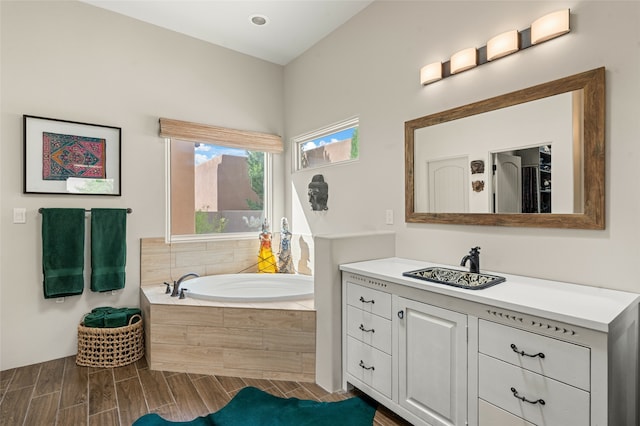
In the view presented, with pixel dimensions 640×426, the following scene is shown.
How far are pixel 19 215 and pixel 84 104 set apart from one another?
1027mm

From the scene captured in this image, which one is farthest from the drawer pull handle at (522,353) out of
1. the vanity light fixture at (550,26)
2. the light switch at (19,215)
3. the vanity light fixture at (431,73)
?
the light switch at (19,215)

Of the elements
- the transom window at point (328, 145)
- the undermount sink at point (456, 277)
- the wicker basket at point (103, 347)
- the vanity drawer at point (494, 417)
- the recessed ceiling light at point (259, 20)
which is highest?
the recessed ceiling light at point (259, 20)

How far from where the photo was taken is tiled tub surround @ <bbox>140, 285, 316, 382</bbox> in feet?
7.93

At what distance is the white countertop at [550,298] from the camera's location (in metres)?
1.22

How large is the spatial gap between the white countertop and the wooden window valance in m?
2.33

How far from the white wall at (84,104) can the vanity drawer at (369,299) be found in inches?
81.2

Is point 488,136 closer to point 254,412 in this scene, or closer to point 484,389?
point 484,389

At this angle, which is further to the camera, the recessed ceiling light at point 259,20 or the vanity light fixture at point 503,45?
the recessed ceiling light at point 259,20

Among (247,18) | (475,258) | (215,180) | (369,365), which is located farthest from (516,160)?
(215,180)

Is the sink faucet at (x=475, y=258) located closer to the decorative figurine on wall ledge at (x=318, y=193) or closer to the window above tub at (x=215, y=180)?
the decorative figurine on wall ledge at (x=318, y=193)

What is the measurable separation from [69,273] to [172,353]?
1076 millimetres

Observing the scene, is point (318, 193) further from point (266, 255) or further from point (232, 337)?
point (232, 337)

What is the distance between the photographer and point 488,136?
6.72 ft

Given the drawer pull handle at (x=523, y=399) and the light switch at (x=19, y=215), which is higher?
the light switch at (x=19, y=215)
